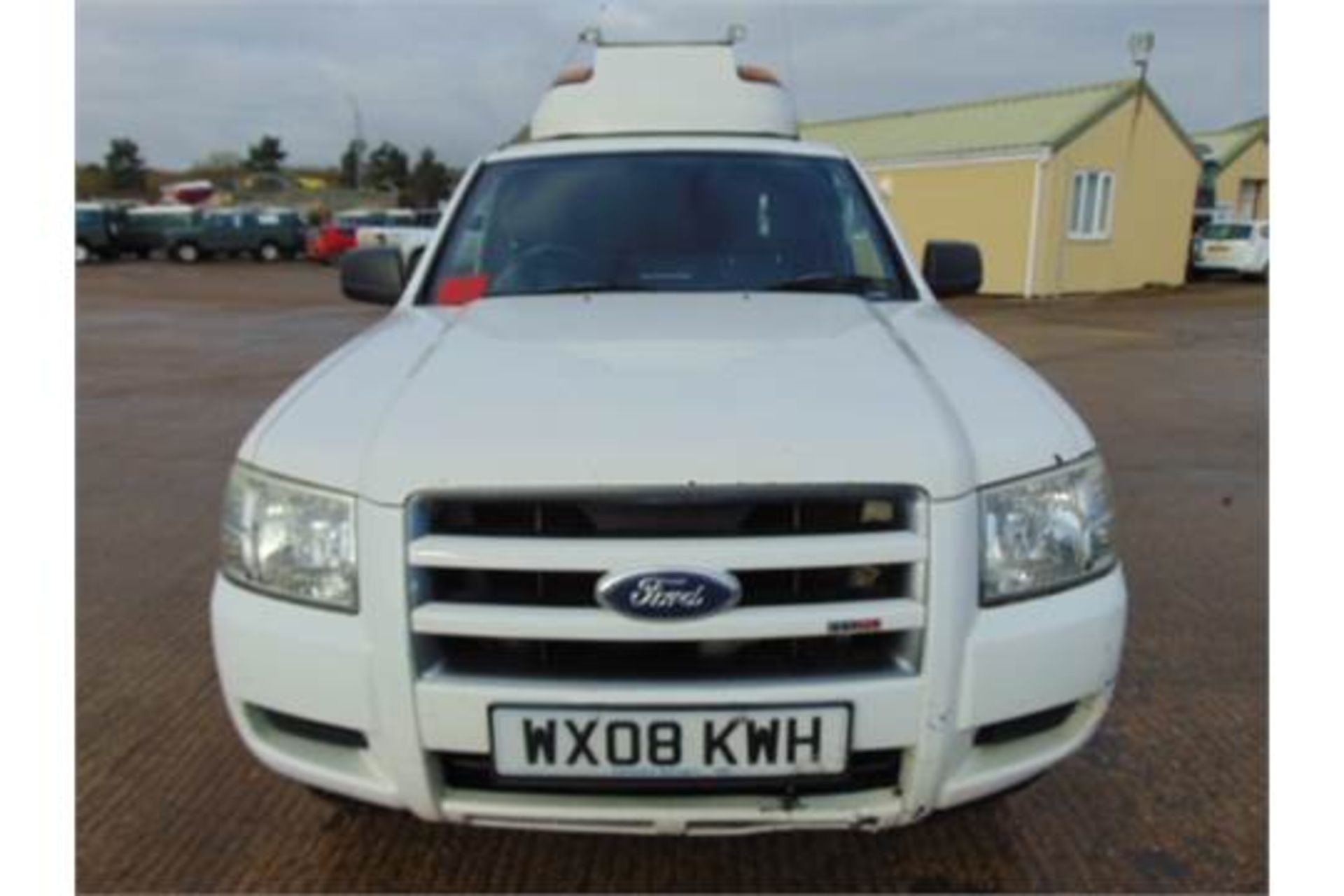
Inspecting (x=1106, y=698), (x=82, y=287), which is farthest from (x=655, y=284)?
(x=82, y=287)

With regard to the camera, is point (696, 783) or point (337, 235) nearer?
point (696, 783)

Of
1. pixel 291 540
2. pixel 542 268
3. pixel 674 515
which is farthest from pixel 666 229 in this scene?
pixel 291 540

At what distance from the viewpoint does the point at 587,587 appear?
1.89 metres

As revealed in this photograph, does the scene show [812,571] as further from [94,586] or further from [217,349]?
[217,349]

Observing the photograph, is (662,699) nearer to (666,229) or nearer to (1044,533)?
(1044,533)

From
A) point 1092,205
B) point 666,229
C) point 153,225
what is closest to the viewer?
point 666,229

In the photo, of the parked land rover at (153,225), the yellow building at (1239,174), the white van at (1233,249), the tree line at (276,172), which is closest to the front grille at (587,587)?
the white van at (1233,249)

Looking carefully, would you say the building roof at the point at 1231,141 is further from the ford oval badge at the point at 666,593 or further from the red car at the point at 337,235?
the ford oval badge at the point at 666,593

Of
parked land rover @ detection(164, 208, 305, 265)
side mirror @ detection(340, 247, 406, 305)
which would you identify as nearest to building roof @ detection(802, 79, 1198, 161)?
side mirror @ detection(340, 247, 406, 305)

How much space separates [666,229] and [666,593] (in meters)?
1.88

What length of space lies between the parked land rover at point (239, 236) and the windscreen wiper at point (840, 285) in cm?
3635

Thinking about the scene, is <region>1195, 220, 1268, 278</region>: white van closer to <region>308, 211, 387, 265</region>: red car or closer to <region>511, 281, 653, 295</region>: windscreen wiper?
<region>308, 211, 387, 265</region>: red car

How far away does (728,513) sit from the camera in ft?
6.26

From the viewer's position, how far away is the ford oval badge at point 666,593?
1810mm
